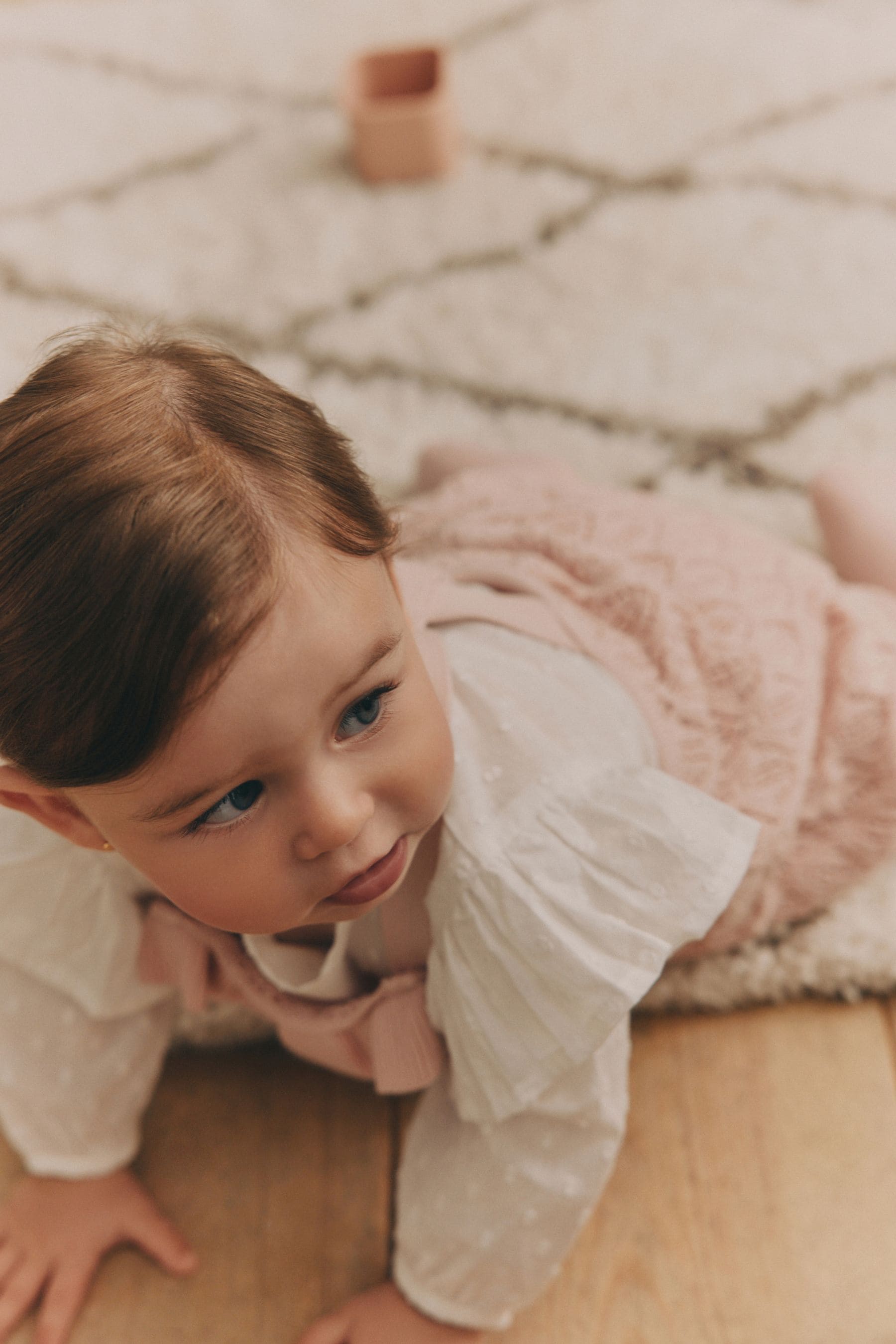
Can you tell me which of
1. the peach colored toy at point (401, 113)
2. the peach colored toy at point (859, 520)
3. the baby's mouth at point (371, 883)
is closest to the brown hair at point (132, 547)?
the baby's mouth at point (371, 883)

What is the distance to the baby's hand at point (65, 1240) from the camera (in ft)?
2.29

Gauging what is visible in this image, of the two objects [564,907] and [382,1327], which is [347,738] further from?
[382,1327]

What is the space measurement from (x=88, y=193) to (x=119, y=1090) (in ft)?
2.99

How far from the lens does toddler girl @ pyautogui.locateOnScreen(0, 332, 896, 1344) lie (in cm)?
45

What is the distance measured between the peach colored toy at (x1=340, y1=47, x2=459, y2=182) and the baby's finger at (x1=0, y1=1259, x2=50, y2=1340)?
97 cm

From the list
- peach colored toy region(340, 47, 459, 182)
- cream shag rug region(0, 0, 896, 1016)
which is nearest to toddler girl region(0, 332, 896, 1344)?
cream shag rug region(0, 0, 896, 1016)

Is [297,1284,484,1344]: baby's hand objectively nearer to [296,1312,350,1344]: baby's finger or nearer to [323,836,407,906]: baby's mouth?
[296,1312,350,1344]: baby's finger

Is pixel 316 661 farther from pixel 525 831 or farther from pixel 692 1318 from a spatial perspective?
pixel 692 1318

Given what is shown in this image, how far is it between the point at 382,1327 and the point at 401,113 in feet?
3.27

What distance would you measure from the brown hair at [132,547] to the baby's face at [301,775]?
1 cm

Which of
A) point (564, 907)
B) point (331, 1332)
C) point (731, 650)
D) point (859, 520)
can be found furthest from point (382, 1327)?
point (859, 520)

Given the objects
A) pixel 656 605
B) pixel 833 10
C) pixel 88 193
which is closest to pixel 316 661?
pixel 656 605

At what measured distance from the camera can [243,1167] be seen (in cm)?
74

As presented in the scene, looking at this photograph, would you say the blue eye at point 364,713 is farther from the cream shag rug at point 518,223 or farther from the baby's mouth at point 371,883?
the cream shag rug at point 518,223
